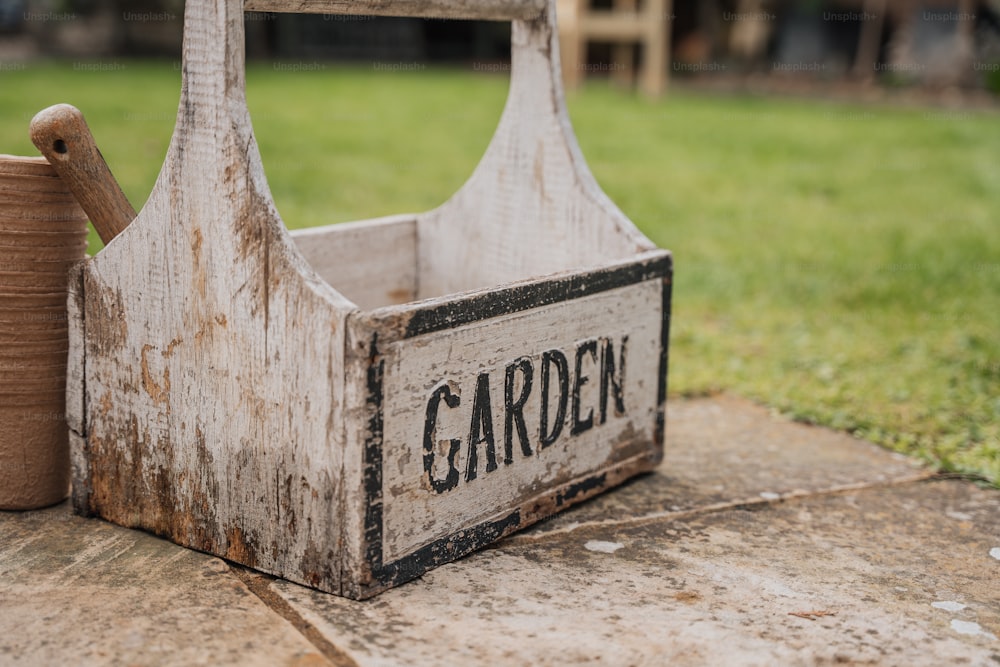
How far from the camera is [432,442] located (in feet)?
6.55

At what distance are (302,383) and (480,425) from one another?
0.36 meters

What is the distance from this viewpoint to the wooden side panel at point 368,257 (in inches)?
106

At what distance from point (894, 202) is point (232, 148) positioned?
5076 millimetres

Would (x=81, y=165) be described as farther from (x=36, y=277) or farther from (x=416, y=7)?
(x=416, y=7)

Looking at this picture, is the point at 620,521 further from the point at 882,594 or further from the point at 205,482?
the point at 205,482

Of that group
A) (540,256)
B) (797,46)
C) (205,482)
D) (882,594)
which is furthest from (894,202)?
(797,46)

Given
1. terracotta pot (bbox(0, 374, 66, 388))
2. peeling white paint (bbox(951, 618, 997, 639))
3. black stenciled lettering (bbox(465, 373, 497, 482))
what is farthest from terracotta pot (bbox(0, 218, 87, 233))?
peeling white paint (bbox(951, 618, 997, 639))

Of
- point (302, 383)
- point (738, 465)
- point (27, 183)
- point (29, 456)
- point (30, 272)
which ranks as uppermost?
point (27, 183)

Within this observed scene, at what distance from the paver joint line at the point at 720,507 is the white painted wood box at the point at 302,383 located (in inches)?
1.8

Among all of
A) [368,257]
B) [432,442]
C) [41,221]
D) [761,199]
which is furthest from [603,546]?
[761,199]

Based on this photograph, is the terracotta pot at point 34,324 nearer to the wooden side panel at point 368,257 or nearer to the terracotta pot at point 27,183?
the terracotta pot at point 27,183

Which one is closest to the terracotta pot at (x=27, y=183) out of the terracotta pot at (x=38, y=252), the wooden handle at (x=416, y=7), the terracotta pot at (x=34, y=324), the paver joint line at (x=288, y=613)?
the terracotta pot at (x=34, y=324)

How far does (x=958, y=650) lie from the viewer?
6.03ft

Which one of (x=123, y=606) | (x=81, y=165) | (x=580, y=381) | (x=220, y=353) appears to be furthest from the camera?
(x=580, y=381)
